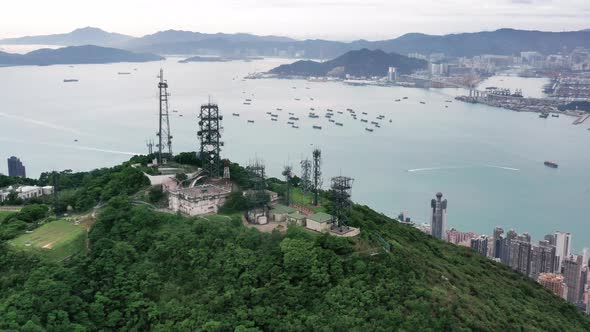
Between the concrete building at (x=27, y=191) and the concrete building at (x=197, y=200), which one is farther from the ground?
the concrete building at (x=197, y=200)

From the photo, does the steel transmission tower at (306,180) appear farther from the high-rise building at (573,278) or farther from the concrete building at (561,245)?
the concrete building at (561,245)

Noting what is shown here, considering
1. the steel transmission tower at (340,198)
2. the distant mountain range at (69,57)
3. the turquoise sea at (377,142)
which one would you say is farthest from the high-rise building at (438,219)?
the distant mountain range at (69,57)

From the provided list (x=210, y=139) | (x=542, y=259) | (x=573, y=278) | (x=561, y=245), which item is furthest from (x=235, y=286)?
(x=561, y=245)

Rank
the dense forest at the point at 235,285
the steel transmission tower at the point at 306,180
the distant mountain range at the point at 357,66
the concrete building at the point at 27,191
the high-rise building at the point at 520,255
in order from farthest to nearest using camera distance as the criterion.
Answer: the distant mountain range at the point at 357,66
the high-rise building at the point at 520,255
the concrete building at the point at 27,191
the steel transmission tower at the point at 306,180
the dense forest at the point at 235,285

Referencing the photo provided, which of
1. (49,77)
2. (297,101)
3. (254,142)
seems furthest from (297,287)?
(49,77)

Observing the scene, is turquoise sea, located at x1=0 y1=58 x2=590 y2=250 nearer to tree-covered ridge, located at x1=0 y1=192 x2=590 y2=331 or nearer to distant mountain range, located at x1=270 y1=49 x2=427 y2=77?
tree-covered ridge, located at x1=0 y1=192 x2=590 y2=331

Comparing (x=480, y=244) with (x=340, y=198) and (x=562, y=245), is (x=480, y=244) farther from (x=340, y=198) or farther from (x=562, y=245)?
(x=340, y=198)

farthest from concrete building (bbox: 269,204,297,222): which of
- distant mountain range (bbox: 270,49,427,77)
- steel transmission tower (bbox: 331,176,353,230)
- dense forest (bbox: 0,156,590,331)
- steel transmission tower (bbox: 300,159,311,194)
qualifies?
distant mountain range (bbox: 270,49,427,77)
